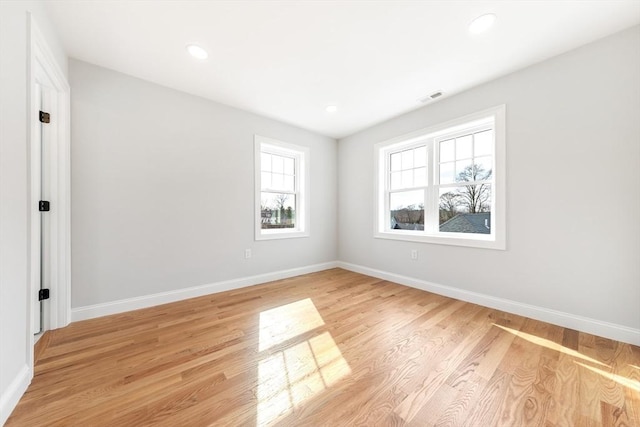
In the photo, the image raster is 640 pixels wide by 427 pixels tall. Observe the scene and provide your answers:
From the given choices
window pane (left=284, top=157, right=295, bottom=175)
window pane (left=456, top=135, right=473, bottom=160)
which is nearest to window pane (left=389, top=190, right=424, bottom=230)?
window pane (left=456, top=135, right=473, bottom=160)

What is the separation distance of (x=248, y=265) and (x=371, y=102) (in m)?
2.82

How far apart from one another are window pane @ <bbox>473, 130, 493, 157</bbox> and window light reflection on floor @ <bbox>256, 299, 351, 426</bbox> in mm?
2658

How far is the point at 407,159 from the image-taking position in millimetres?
3615

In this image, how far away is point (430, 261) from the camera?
10.2ft

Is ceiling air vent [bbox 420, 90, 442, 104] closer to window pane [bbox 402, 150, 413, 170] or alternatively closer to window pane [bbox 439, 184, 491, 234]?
window pane [bbox 402, 150, 413, 170]

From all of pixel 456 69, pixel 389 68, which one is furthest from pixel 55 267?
pixel 456 69

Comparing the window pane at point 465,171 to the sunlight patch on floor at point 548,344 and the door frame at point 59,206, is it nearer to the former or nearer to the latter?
the sunlight patch on floor at point 548,344

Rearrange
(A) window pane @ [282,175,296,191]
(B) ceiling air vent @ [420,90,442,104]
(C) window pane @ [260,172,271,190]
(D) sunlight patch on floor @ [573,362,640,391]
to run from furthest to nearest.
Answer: (A) window pane @ [282,175,296,191] < (C) window pane @ [260,172,271,190] < (B) ceiling air vent @ [420,90,442,104] < (D) sunlight patch on floor @ [573,362,640,391]

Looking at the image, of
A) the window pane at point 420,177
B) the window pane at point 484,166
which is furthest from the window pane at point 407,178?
the window pane at point 484,166

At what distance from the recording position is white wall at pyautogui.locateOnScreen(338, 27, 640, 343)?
1.88m

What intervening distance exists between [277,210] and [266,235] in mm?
501

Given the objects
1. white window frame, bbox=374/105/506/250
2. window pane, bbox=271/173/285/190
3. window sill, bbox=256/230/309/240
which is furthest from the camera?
window pane, bbox=271/173/285/190

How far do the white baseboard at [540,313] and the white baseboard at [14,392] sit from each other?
141 inches

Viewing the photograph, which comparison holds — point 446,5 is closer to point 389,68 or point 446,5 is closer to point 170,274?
point 389,68
